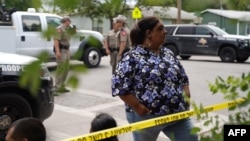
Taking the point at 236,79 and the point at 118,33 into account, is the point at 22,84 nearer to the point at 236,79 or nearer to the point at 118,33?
the point at 236,79

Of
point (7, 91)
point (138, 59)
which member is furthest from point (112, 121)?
point (7, 91)

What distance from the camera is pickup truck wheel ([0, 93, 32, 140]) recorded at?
4.89 meters

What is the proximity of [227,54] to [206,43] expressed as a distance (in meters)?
0.94

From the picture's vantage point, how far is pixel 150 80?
264 centimetres

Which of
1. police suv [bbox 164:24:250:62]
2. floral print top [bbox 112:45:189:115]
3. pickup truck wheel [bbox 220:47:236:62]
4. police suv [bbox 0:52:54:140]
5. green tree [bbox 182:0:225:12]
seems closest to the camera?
green tree [bbox 182:0:225:12]

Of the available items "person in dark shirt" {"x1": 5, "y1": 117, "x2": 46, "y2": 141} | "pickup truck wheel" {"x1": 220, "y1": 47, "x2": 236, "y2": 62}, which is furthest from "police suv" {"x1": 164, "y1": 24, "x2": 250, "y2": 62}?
"person in dark shirt" {"x1": 5, "y1": 117, "x2": 46, "y2": 141}

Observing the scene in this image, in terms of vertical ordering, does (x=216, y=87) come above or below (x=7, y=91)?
above

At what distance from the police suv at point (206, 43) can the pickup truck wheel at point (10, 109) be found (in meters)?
11.6

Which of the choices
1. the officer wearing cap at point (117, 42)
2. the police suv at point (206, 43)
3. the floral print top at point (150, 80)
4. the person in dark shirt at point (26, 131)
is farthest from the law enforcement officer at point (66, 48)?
the police suv at point (206, 43)

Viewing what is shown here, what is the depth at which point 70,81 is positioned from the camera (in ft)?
3.35

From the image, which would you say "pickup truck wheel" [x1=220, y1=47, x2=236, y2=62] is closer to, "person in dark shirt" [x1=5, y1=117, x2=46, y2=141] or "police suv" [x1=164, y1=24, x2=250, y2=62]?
"police suv" [x1=164, y1=24, x2=250, y2=62]

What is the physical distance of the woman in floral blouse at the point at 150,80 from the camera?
265 centimetres

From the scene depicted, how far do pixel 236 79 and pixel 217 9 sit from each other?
0.20m

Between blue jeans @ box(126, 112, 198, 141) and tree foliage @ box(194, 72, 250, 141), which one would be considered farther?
blue jeans @ box(126, 112, 198, 141)
